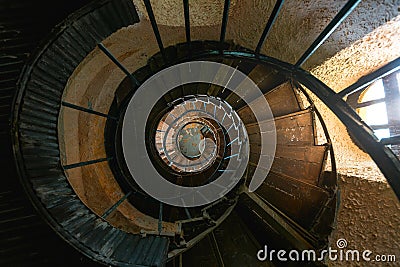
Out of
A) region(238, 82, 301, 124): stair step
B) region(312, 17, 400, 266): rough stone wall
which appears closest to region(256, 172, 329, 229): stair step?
region(312, 17, 400, 266): rough stone wall

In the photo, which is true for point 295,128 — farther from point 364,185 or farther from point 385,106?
point 385,106

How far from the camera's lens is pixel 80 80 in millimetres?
2916

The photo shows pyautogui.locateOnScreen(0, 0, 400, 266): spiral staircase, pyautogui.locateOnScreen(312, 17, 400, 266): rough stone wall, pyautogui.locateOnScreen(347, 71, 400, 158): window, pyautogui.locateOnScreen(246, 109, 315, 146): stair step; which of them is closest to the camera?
pyautogui.locateOnScreen(0, 0, 400, 266): spiral staircase

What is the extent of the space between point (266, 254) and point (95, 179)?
2249 mm

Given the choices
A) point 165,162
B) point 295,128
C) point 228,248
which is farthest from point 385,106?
point 165,162

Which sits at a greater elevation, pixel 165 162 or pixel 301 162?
pixel 301 162

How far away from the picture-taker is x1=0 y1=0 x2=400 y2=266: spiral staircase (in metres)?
1.59

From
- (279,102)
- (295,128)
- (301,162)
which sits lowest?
(301,162)

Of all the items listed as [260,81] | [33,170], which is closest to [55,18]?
[33,170]

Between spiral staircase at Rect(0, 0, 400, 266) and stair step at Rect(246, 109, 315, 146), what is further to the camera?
stair step at Rect(246, 109, 315, 146)

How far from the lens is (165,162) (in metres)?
4.98

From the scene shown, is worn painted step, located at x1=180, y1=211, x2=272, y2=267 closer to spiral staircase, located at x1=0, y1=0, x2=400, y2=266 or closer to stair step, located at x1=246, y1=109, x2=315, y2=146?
spiral staircase, located at x1=0, y1=0, x2=400, y2=266

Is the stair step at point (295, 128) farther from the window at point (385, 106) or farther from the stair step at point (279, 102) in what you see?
the window at point (385, 106)

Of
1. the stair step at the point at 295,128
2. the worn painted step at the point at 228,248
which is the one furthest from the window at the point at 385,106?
the worn painted step at the point at 228,248
